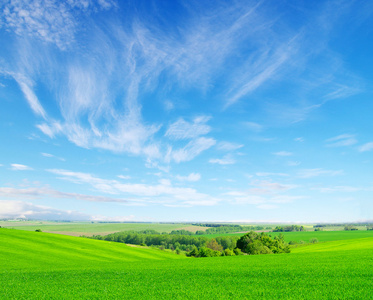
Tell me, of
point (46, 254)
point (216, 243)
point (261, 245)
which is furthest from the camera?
point (216, 243)

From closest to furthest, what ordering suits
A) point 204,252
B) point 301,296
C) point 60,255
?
point 301,296
point 60,255
point 204,252

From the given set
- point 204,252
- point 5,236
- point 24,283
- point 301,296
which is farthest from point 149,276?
point 204,252

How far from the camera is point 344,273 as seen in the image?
16.2 meters

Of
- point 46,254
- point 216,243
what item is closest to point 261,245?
point 216,243

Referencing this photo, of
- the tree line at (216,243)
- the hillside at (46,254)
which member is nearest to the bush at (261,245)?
the tree line at (216,243)

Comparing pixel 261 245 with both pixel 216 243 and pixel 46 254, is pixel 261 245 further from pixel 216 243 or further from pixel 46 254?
pixel 46 254

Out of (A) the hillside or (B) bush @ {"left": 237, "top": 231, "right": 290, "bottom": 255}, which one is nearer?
(A) the hillside

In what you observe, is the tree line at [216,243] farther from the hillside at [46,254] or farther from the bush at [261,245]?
the hillside at [46,254]

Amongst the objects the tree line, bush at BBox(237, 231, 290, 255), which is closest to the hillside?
bush at BBox(237, 231, 290, 255)

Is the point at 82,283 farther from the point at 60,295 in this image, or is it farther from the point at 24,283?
the point at 24,283

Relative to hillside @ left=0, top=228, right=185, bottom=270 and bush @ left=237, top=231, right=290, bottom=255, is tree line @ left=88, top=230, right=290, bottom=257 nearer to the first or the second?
bush @ left=237, top=231, right=290, bottom=255

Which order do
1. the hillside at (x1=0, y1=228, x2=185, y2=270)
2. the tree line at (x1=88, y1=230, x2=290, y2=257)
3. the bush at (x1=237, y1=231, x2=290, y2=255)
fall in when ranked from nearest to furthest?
the hillside at (x1=0, y1=228, x2=185, y2=270) < the bush at (x1=237, y1=231, x2=290, y2=255) < the tree line at (x1=88, y1=230, x2=290, y2=257)

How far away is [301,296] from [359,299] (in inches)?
99.4

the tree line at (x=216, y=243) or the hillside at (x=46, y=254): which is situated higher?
the hillside at (x=46, y=254)
